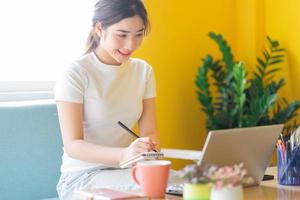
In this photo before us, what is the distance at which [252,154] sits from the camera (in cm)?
155

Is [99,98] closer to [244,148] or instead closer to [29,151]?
[29,151]

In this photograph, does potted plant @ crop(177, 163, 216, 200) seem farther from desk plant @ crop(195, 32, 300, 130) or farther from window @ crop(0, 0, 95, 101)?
desk plant @ crop(195, 32, 300, 130)

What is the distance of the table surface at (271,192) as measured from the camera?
4.81 ft

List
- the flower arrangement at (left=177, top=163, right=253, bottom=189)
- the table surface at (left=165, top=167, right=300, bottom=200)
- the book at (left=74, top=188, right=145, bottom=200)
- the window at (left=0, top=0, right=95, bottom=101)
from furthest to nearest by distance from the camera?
the window at (left=0, top=0, right=95, bottom=101) → the table surface at (left=165, top=167, right=300, bottom=200) → the book at (left=74, top=188, right=145, bottom=200) → the flower arrangement at (left=177, top=163, right=253, bottom=189)

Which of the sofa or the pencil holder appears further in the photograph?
the sofa

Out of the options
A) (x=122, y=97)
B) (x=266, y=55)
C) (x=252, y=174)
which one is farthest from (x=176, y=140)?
(x=252, y=174)

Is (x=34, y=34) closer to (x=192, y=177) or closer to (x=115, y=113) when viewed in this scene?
(x=115, y=113)

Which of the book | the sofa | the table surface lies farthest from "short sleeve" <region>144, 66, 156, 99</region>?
the book

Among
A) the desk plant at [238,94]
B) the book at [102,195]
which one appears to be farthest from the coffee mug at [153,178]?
the desk plant at [238,94]

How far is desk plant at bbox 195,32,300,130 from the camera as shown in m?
3.16

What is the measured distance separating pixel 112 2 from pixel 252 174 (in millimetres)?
878

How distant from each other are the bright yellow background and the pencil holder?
1648mm

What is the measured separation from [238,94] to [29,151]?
1.30 metres

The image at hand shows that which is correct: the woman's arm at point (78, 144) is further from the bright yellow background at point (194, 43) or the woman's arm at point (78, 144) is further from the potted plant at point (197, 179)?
the bright yellow background at point (194, 43)
